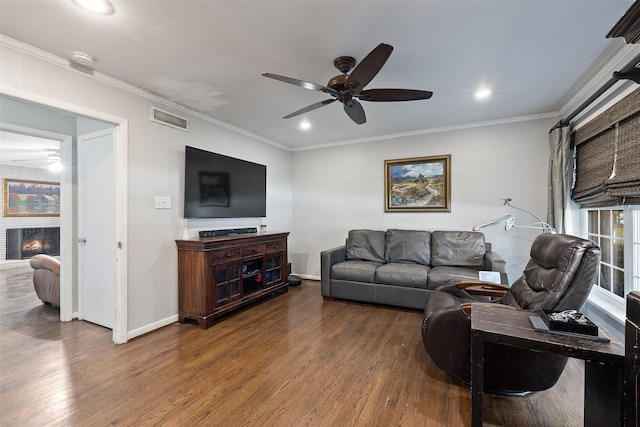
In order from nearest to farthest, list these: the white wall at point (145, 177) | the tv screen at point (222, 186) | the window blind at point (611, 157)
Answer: the window blind at point (611, 157) < the white wall at point (145, 177) < the tv screen at point (222, 186)

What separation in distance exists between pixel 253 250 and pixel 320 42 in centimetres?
253

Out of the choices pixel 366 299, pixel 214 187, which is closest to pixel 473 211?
pixel 366 299

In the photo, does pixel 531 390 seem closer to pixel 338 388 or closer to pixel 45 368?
pixel 338 388

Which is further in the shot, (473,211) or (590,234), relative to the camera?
(473,211)

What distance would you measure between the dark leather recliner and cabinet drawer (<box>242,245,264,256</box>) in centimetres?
224

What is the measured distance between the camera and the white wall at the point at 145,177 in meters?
2.32

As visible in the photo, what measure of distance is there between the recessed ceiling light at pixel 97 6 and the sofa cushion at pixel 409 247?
12.5ft

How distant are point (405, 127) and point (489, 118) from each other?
3.56ft

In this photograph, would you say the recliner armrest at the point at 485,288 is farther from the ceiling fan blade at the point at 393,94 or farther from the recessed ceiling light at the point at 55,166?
the recessed ceiling light at the point at 55,166

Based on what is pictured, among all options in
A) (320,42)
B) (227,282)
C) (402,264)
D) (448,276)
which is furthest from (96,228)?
(448,276)

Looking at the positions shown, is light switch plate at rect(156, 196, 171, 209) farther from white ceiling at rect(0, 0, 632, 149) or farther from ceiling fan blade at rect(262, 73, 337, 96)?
ceiling fan blade at rect(262, 73, 337, 96)

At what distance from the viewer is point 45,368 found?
217 centimetres

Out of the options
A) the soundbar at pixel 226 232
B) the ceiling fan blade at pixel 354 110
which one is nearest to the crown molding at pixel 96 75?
the soundbar at pixel 226 232

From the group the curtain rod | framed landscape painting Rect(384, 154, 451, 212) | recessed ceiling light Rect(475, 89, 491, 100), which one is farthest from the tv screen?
the curtain rod
